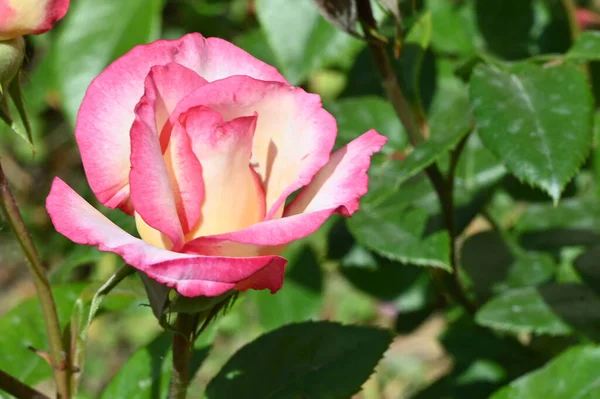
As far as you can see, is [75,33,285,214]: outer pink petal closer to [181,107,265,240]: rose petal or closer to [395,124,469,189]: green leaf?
[181,107,265,240]: rose petal

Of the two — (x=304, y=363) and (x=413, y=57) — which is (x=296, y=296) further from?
(x=304, y=363)

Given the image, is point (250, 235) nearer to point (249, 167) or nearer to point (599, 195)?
point (249, 167)

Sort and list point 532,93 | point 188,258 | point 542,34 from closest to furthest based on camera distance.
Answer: point 188,258, point 532,93, point 542,34

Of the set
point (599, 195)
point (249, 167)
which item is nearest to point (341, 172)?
point (249, 167)

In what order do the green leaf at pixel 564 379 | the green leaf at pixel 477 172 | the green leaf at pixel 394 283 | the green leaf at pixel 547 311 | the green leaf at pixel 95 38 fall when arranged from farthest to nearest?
the green leaf at pixel 394 283
the green leaf at pixel 95 38
the green leaf at pixel 477 172
the green leaf at pixel 547 311
the green leaf at pixel 564 379

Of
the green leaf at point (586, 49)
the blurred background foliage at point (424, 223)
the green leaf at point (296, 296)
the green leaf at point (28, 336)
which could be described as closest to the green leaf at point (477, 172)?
the blurred background foliage at point (424, 223)

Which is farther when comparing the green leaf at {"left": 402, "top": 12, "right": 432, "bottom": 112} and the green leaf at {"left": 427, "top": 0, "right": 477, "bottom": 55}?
the green leaf at {"left": 427, "top": 0, "right": 477, "bottom": 55}

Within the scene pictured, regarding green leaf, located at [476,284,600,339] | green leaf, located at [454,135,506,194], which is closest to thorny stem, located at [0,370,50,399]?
green leaf, located at [476,284,600,339]

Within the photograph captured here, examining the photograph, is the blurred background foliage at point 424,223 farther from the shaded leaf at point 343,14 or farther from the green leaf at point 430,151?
the shaded leaf at point 343,14
